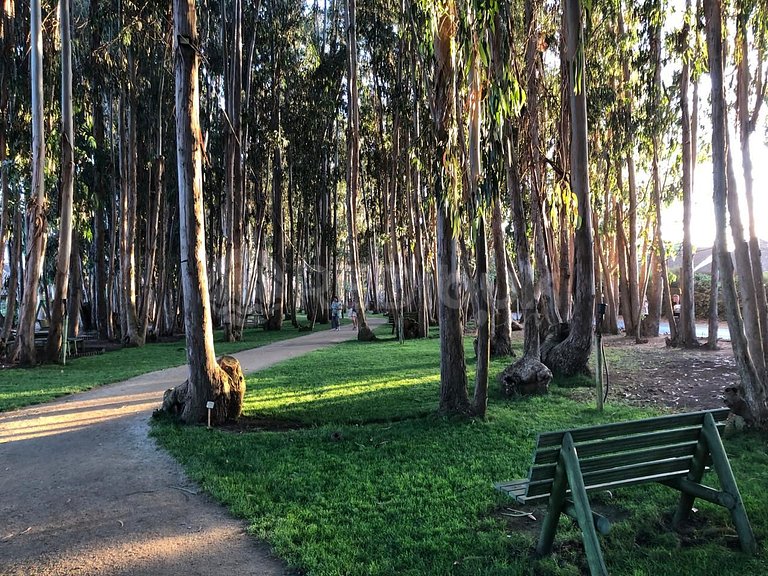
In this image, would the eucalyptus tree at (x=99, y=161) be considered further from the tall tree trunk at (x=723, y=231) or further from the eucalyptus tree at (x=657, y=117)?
the tall tree trunk at (x=723, y=231)

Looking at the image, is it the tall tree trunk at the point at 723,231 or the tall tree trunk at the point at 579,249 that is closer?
the tall tree trunk at the point at 723,231

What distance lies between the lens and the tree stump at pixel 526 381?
8539mm

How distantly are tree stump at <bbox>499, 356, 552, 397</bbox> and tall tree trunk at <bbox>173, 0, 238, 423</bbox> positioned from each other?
4474mm

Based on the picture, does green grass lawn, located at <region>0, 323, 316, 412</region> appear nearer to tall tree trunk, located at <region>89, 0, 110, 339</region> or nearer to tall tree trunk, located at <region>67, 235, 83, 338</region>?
tall tree trunk, located at <region>67, 235, 83, 338</region>

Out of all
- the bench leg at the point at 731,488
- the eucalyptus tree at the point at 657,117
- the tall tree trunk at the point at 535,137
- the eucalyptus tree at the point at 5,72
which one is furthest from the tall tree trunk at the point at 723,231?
the eucalyptus tree at the point at 5,72

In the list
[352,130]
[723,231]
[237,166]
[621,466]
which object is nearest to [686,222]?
[723,231]

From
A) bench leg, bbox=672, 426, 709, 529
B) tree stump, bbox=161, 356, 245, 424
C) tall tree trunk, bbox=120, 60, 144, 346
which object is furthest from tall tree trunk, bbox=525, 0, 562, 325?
tall tree trunk, bbox=120, 60, 144, 346

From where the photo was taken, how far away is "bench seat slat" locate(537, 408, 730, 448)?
301 cm

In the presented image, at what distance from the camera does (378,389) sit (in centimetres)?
937

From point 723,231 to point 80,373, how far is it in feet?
42.5

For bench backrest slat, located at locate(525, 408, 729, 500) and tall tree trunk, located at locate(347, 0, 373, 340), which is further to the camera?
tall tree trunk, located at locate(347, 0, 373, 340)

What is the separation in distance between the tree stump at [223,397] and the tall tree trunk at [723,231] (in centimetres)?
615

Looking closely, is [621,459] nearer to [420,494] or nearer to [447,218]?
[420,494]

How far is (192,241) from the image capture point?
7.07m
